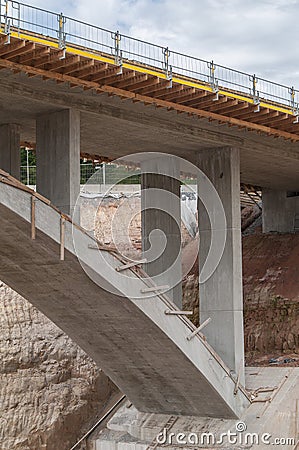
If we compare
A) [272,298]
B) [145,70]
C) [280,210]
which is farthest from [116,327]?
[280,210]

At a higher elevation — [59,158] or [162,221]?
[59,158]

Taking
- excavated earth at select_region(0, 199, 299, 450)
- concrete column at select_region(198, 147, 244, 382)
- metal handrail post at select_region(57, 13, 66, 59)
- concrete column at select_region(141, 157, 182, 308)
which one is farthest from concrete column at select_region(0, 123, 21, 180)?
excavated earth at select_region(0, 199, 299, 450)

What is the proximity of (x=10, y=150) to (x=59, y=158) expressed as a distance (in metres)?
1.82

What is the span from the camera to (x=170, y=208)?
31.1 m

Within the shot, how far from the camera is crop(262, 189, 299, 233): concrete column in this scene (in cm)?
4134

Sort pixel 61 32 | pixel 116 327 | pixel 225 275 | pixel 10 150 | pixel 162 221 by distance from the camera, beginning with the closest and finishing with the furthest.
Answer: pixel 61 32 < pixel 10 150 < pixel 116 327 < pixel 225 275 < pixel 162 221

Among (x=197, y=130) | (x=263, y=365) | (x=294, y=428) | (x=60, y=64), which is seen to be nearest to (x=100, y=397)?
(x=263, y=365)

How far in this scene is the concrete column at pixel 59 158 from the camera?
23156mm

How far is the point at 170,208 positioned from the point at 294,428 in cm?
853

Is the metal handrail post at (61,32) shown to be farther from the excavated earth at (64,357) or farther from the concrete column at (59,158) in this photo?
the excavated earth at (64,357)

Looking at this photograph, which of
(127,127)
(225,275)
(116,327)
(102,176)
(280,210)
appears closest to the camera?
(127,127)

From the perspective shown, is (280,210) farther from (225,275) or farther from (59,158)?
(59,158)

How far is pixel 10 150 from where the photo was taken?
24531mm

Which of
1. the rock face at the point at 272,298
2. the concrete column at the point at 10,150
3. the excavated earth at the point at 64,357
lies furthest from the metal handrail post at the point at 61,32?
the rock face at the point at 272,298
